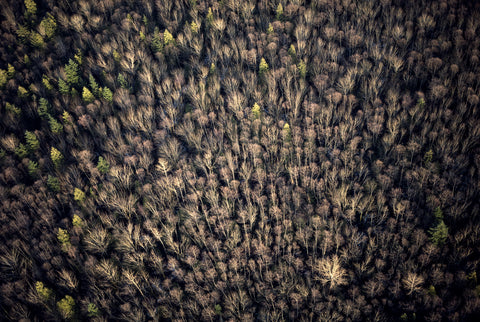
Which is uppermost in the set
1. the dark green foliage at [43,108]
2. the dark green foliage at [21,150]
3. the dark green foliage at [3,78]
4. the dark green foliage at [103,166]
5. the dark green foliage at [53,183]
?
the dark green foliage at [3,78]

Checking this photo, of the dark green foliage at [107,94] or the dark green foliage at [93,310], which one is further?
the dark green foliage at [107,94]

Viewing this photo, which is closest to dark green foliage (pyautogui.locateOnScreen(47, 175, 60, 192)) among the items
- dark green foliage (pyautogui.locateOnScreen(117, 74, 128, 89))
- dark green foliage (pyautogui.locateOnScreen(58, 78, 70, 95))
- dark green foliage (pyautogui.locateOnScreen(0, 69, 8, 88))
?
dark green foliage (pyautogui.locateOnScreen(58, 78, 70, 95))

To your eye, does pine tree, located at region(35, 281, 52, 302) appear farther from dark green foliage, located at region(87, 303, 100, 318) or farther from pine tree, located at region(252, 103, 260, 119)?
pine tree, located at region(252, 103, 260, 119)

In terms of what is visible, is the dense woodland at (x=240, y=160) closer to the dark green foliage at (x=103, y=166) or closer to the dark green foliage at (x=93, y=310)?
the dark green foliage at (x=103, y=166)

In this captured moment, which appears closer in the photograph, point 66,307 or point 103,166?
point 66,307

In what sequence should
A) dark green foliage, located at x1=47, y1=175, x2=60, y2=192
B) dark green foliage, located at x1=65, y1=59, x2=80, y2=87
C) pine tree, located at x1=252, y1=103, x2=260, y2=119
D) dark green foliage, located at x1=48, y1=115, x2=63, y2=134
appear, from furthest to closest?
dark green foliage, located at x1=65, y1=59, x2=80, y2=87 → pine tree, located at x1=252, y1=103, x2=260, y2=119 → dark green foliage, located at x1=48, y1=115, x2=63, y2=134 → dark green foliage, located at x1=47, y1=175, x2=60, y2=192

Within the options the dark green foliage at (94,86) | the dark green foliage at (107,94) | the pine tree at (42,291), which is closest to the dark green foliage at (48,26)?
the dark green foliage at (94,86)

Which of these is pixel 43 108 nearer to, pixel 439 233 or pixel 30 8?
pixel 30 8

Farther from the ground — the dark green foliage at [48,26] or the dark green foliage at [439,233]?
the dark green foliage at [48,26]

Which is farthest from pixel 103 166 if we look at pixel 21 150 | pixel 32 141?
pixel 21 150
